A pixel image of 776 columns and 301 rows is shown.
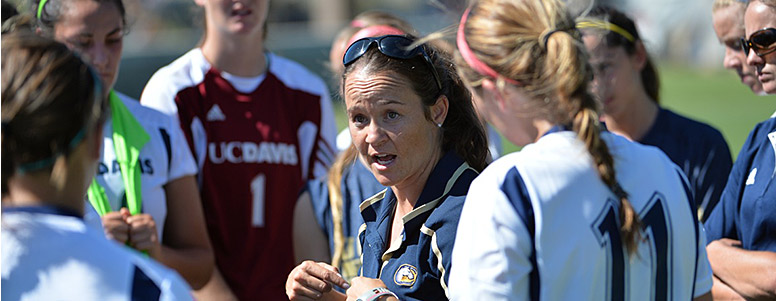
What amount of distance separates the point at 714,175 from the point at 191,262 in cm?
235

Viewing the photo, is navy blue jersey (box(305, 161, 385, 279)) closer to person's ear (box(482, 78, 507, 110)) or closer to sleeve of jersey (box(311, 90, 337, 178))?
sleeve of jersey (box(311, 90, 337, 178))

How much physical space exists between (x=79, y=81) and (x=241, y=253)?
8.48ft

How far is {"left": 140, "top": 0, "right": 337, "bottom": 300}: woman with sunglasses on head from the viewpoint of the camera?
437 centimetres

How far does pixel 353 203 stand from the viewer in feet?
12.7

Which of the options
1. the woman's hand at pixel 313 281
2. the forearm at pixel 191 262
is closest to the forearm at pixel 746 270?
the woman's hand at pixel 313 281

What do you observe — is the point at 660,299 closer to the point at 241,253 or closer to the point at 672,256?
the point at 672,256

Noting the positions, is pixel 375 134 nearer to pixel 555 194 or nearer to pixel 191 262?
pixel 555 194

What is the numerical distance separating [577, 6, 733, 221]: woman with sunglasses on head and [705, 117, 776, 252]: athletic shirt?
546mm

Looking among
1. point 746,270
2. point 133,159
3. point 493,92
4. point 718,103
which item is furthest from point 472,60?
point 718,103

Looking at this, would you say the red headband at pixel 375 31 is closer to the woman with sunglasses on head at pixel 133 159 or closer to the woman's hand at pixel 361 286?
the woman with sunglasses on head at pixel 133 159

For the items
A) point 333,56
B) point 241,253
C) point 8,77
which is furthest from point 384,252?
point 333,56

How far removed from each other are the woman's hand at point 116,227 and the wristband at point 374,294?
966 mm

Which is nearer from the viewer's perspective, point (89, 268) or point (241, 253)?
point (89, 268)

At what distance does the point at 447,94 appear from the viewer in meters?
2.95
